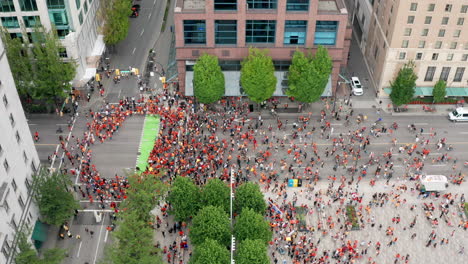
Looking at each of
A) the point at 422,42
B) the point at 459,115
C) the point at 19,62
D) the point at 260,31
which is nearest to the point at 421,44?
the point at 422,42

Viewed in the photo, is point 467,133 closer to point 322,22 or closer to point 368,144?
point 368,144

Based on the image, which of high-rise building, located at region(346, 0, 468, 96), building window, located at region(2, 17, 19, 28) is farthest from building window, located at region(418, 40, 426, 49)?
building window, located at region(2, 17, 19, 28)

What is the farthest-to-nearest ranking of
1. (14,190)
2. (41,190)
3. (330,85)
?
(330,85), (41,190), (14,190)

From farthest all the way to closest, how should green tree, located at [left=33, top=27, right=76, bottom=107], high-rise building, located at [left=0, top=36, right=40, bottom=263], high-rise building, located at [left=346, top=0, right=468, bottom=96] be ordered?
high-rise building, located at [left=346, top=0, right=468, bottom=96], green tree, located at [left=33, top=27, right=76, bottom=107], high-rise building, located at [left=0, top=36, right=40, bottom=263]

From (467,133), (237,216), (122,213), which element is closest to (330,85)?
(467,133)

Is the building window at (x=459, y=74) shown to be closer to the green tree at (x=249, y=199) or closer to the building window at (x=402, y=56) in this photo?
the building window at (x=402, y=56)

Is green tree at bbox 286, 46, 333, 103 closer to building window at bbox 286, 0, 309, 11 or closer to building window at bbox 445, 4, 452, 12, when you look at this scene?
building window at bbox 286, 0, 309, 11
